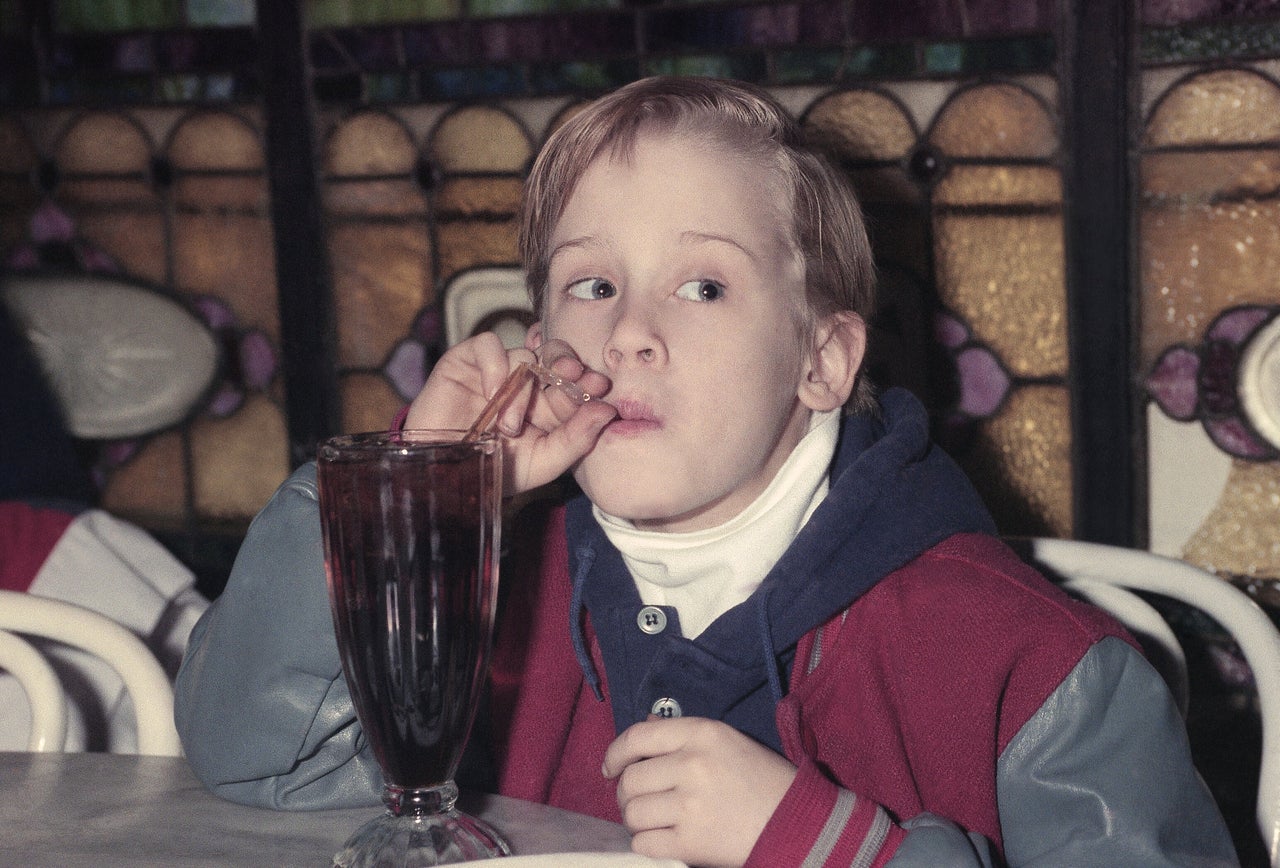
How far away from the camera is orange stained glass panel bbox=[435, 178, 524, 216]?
7.67 ft

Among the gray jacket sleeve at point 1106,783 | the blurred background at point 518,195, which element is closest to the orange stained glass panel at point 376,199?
the blurred background at point 518,195

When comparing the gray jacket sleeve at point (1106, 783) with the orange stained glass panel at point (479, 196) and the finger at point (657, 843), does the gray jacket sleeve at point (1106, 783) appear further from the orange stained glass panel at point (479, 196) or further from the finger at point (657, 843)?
the orange stained glass panel at point (479, 196)

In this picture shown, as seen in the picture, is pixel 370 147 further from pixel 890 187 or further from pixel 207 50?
pixel 890 187

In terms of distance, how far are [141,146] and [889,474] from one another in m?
1.94

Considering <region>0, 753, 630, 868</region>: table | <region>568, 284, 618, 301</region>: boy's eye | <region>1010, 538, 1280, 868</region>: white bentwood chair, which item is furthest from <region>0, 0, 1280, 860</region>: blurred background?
<region>0, 753, 630, 868</region>: table

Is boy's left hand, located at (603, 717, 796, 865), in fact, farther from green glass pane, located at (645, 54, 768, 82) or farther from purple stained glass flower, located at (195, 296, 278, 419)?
purple stained glass flower, located at (195, 296, 278, 419)

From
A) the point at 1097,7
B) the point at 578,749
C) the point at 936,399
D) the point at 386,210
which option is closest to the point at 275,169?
the point at 386,210

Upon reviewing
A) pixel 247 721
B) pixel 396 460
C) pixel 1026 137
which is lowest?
pixel 247 721

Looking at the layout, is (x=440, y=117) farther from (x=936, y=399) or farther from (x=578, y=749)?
(x=578, y=749)

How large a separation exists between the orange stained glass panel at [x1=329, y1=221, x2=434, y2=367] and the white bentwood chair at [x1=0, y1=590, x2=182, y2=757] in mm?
1397

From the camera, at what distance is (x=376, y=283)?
2465 mm

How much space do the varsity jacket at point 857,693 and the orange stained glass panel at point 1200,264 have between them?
0.94 m

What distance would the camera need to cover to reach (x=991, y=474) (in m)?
2.11

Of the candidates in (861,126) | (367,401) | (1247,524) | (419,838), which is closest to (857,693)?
(419,838)
